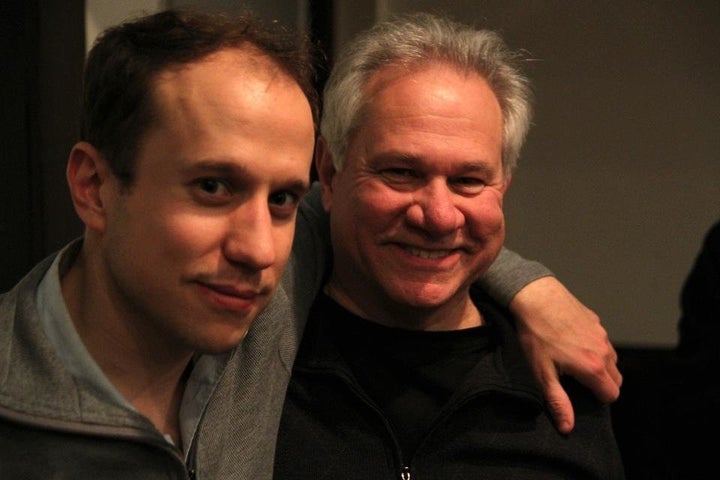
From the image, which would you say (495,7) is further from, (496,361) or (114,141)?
(114,141)

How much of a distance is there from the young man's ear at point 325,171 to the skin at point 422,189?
0.05 m

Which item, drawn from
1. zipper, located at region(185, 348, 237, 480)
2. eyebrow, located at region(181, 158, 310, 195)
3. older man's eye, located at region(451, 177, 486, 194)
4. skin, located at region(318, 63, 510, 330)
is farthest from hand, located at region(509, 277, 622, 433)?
eyebrow, located at region(181, 158, 310, 195)

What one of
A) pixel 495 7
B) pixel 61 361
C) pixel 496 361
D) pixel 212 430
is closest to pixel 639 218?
pixel 495 7

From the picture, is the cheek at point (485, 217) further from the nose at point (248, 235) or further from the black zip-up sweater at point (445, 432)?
the nose at point (248, 235)

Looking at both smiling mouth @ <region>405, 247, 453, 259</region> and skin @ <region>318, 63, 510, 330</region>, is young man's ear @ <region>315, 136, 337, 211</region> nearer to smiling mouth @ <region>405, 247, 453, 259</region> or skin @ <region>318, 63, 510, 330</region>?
skin @ <region>318, 63, 510, 330</region>

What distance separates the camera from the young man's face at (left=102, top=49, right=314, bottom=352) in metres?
1.17

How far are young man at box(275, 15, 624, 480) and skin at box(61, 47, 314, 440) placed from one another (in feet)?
1.38

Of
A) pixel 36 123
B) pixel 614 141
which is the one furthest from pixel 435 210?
pixel 614 141

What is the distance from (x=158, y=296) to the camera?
1210 mm

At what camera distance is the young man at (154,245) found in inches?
45.9

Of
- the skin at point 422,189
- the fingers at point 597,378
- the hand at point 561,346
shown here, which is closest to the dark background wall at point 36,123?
the skin at point 422,189

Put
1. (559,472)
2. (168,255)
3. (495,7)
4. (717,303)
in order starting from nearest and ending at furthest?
1. (168,255)
2. (559,472)
3. (717,303)
4. (495,7)

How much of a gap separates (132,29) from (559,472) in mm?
1100

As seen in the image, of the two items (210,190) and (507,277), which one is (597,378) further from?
(210,190)
